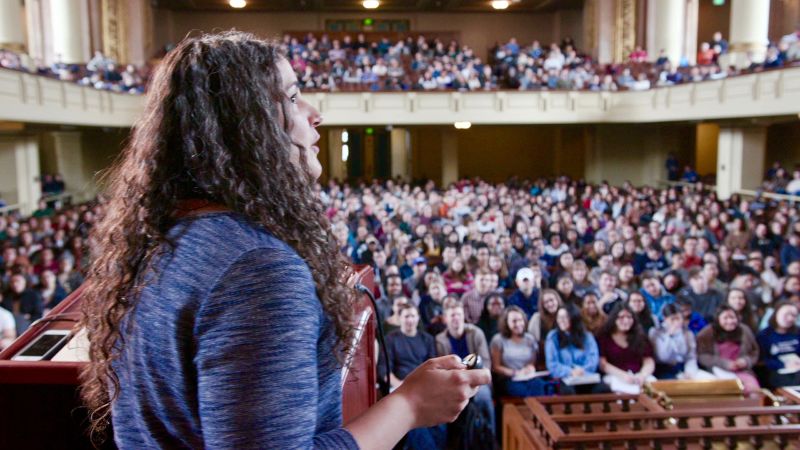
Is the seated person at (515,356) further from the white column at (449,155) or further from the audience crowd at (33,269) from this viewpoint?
the white column at (449,155)

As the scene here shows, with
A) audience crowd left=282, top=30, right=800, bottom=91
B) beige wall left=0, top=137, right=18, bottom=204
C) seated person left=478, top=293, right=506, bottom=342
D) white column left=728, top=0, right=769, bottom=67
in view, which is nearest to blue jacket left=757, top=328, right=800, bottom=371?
seated person left=478, top=293, right=506, bottom=342

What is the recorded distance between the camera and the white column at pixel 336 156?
27.4 m

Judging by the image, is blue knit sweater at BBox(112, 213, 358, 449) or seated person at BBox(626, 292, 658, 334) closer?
blue knit sweater at BBox(112, 213, 358, 449)

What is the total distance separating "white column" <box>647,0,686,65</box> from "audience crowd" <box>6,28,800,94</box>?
0.45m

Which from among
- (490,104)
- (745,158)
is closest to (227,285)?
(745,158)

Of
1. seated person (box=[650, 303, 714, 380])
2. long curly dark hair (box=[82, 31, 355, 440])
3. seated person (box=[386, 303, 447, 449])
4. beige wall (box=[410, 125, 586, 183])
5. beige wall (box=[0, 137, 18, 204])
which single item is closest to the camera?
long curly dark hair (box=[82, 31, 355, 440])

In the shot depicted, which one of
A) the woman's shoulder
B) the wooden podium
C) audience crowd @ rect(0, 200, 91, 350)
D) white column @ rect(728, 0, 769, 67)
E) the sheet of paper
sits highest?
white column @ rect(728, 0, 769, 67)

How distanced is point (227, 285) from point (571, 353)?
526cm

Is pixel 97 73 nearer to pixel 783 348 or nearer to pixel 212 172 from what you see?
pixel 783 348

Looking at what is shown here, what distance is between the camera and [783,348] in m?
5.93

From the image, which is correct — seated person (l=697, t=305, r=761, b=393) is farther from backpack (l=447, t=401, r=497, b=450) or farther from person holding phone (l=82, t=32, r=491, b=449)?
person holding phone (l=82, t=32, r=491, b=449)

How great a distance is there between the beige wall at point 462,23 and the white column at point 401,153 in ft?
13.6

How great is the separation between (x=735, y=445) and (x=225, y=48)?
3.17m

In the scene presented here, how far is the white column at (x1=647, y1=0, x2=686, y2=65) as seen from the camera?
66.3 ft
